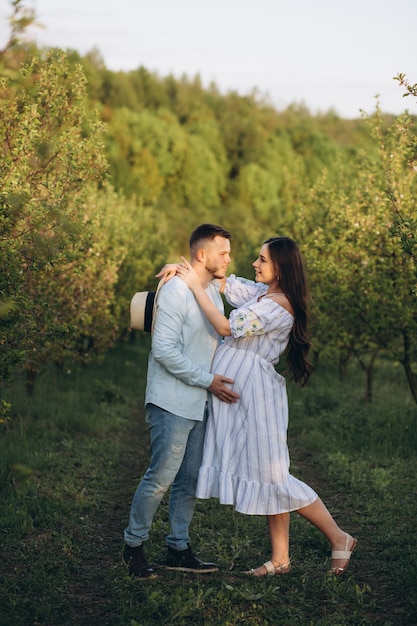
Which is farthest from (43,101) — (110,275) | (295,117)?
(295,117)

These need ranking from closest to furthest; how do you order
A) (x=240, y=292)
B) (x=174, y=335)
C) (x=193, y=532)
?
(x=174, y=335), (x=240, y=292), (x=193, y=532)

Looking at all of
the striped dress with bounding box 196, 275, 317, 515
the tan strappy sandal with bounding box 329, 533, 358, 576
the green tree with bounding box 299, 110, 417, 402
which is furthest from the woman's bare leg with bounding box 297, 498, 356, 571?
the green tree with bounding box 299, 110, 417, 402

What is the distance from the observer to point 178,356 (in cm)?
523

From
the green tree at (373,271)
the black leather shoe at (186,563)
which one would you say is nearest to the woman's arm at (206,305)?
the black leather shoe at (186,563)

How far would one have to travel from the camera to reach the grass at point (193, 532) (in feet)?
16.1

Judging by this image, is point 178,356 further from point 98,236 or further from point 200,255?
point 98,236

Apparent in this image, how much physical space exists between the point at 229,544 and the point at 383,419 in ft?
16.8

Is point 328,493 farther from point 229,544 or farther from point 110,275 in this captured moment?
point 110,275

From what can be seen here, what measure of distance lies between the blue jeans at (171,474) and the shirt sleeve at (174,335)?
1.03 ft

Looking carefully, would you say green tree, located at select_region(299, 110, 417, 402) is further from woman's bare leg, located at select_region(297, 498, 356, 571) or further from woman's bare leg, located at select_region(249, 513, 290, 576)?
woman's bare leg, located at select_region(249, 513, 290, 576)

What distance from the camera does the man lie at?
5.33 metres

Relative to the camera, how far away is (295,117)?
11131 centimetres

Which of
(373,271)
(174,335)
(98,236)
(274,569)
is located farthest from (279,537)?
(98,236)

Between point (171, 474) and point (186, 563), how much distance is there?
72 centimetres
